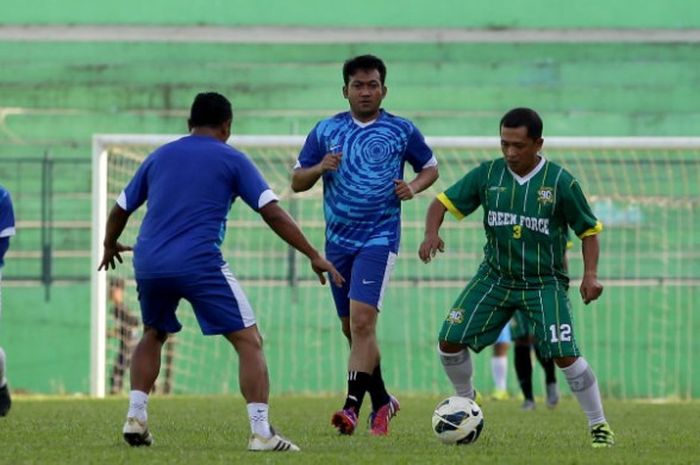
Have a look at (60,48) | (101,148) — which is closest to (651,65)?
(60,48)

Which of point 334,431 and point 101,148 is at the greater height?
point 101,148

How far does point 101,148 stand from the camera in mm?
16094

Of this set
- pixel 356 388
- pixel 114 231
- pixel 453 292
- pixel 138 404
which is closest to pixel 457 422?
pixel 356 388

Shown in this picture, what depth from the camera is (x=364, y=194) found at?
873cm

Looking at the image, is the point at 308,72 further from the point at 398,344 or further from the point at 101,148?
the point at 101,148

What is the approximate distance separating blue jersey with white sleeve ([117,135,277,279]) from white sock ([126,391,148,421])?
564 mm

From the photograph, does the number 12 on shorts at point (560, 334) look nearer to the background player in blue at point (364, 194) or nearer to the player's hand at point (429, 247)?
the player's hand at point (429, 247)

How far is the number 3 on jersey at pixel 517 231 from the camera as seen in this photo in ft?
25.7

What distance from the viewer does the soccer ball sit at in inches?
299

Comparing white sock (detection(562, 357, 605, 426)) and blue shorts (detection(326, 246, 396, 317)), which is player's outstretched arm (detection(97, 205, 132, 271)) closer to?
blue shorts (detection(326, 246, 396, 317))

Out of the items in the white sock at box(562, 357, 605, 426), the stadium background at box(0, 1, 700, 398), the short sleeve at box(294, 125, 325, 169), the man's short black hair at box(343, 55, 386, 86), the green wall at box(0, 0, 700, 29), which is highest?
the green wall at box(0, 0, 700, 29)

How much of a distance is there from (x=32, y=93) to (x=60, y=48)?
46.7 inches

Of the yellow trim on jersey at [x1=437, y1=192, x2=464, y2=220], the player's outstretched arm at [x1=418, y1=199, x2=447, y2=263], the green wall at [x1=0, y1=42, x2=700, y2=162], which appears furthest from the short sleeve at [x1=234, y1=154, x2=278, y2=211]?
the green wall at [x1=0, y1=42, x2=700, y2=162]

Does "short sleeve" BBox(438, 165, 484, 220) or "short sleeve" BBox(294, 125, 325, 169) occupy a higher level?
"short sleeve" BBox(294, 125, 325, 169)
